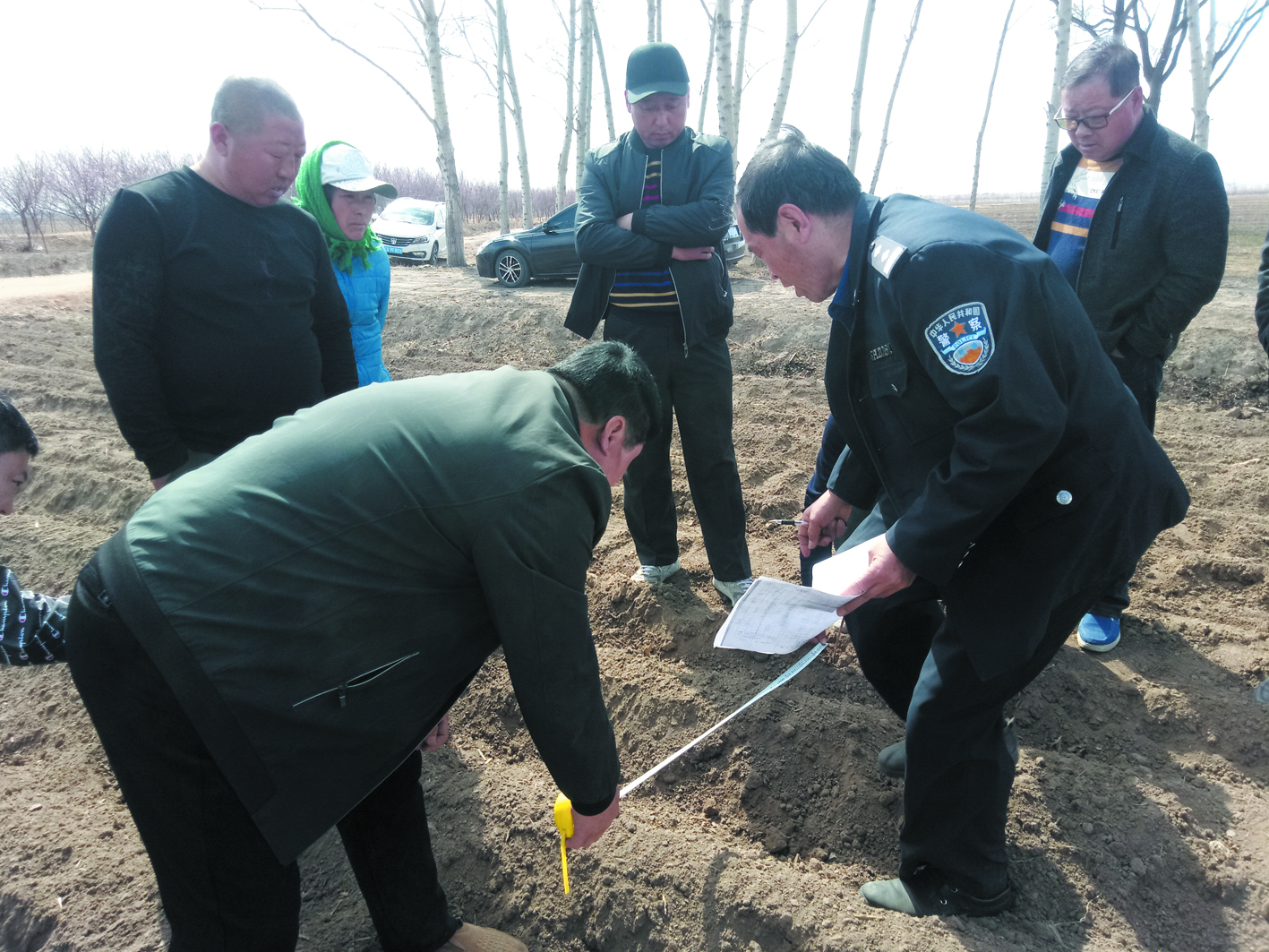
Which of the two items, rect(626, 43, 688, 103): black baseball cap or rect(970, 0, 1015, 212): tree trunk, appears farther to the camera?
rect(970, 0, 1015, 212): tree trunk

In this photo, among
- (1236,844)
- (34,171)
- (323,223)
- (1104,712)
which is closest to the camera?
(1236,844)

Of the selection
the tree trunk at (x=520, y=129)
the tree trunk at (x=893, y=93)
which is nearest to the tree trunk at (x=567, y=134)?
the tree trunk at (x=520, y=129)

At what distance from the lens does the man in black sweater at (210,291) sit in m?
2.41

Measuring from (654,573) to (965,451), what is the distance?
2284 millimetres

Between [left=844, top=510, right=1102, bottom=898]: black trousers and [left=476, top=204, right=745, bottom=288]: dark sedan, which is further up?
[left=476, top=204, right=745, bottom=288]: dark sedan

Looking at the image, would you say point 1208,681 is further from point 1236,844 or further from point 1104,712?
point 1236,844

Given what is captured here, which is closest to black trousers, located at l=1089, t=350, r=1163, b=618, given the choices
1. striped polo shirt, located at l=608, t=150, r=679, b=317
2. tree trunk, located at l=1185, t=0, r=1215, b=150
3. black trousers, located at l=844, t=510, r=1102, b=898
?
black trousers, located at l=844, t=510, r=1102, b=898

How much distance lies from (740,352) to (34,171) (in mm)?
23921

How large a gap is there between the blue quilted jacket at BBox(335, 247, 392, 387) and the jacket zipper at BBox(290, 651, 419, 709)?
2135mm

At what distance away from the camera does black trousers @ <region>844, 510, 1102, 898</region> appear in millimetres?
1898

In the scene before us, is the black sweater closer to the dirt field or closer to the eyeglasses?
the dirt field

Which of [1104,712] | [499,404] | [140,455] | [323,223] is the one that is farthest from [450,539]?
[1104,712]

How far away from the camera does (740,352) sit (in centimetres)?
777

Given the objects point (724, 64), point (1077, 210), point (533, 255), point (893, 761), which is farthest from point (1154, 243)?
point (533, 255)
